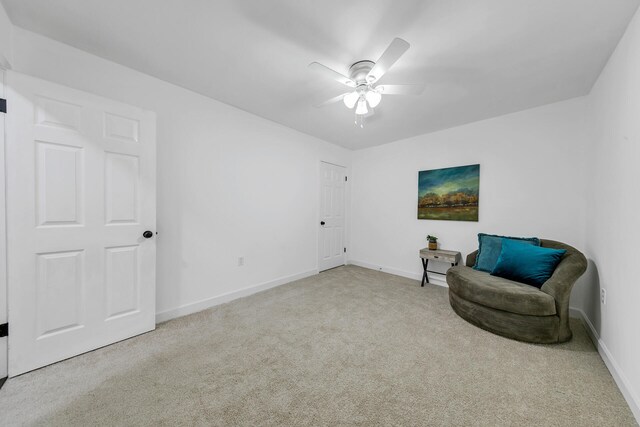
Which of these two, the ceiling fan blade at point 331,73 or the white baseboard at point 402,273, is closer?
the ceiling fan blade at point 331,73

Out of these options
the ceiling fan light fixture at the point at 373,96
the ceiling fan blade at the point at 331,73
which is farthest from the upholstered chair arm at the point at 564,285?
the ceiling fan blade at the point at 331,73

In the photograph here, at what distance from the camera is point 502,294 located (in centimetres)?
202

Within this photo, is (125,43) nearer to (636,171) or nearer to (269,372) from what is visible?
(269,372)

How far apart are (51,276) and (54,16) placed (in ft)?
5.94

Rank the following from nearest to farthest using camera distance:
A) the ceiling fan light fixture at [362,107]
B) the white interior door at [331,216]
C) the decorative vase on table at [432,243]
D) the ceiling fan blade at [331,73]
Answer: the ceiling fan blade at [331,73] → the ceiling fan light fixture at [362,107] → the decorative vase on table at [432,243] → the white interior door at [331,216]

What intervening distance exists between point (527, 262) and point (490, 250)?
44 cm

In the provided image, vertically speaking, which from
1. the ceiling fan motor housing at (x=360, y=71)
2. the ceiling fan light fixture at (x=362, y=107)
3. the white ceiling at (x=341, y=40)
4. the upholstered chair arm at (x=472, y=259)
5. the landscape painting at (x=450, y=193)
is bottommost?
the upholstered chair arm at (x=472, y=259)

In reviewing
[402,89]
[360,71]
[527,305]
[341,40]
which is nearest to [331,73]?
[341,40]

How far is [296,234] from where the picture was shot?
366 centimetres

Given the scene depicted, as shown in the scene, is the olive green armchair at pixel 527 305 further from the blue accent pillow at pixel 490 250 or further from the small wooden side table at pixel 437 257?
the small wooden side table at pixel 437 257

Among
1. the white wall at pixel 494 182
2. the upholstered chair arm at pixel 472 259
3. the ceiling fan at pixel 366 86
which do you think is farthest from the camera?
the upholstered chair arm at pixel 472 259

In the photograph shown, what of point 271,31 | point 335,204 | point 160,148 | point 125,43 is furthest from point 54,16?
point 335,204

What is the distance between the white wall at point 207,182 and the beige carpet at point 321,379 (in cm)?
58

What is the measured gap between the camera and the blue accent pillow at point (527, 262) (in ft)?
6.99
